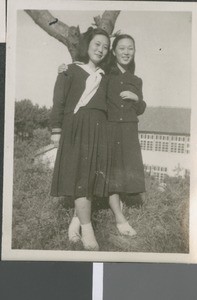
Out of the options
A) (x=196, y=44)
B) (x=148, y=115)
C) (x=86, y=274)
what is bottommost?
(x=86, y=274)

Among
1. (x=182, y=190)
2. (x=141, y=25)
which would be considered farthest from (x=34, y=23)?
(x=182, y=190)

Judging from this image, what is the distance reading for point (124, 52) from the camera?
2.18 feet

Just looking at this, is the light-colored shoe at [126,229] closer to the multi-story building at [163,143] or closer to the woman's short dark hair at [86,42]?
the multi-story building at [163,143]

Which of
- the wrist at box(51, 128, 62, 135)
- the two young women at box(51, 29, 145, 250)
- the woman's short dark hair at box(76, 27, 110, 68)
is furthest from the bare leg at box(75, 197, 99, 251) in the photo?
the woman's short dark hair at box(76, 27, 110, 68)

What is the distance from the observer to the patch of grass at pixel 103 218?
0.65 meters

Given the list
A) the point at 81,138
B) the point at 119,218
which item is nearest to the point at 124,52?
the point at 81,138

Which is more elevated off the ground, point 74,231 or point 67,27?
point 67,27

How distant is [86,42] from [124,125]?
134 millimetres

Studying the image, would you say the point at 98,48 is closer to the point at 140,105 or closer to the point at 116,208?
the point at 140,105

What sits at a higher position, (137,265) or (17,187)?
(17,187)

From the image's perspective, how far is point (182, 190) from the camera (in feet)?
2.16

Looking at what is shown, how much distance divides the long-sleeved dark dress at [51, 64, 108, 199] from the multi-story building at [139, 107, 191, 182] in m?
0.06

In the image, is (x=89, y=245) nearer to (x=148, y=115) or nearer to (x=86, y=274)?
(x=86, y=274)

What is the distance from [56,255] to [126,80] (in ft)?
0.90
